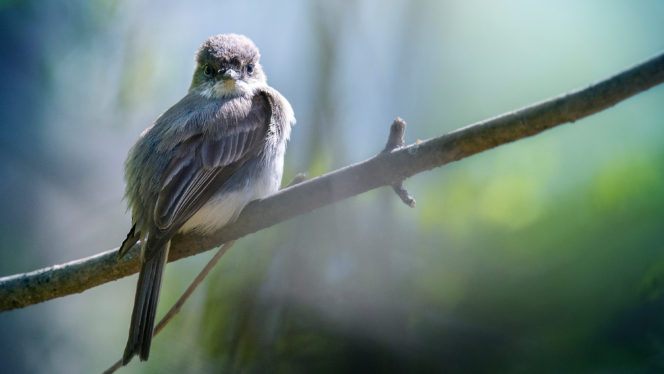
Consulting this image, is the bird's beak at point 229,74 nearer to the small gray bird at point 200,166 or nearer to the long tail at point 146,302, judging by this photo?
the small gray bird at point 200,166

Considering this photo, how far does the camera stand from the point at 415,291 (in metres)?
2.88

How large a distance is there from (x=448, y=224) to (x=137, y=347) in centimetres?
156

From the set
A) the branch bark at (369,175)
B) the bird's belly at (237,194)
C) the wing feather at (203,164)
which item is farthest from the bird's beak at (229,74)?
the branch bark at (369,175)

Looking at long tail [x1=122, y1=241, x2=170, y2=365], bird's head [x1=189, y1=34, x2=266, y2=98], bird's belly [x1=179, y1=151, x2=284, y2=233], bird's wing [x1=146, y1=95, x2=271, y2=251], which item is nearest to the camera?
long tail [x1=122, y1=241, x2=170, y2=365]

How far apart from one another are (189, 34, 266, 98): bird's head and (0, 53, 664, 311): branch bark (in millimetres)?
957

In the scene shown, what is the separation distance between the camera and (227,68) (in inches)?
137

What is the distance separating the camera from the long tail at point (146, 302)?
7.98 ft

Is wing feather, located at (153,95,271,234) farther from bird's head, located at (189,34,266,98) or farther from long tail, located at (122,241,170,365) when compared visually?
bird's head, located at (189,34,266,98)

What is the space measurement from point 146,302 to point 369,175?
3.63ft

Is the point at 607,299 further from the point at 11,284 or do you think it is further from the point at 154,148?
the point at 11,284

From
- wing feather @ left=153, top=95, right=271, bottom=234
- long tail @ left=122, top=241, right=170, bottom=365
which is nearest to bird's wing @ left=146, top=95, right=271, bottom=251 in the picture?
wing feather @ left=153, top=95, right=271, bottom=234

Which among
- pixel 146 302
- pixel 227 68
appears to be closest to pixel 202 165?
pixel 146 302

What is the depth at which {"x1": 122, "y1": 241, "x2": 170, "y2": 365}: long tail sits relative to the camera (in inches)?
95.8

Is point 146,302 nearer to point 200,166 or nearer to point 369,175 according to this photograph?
point 200,166
